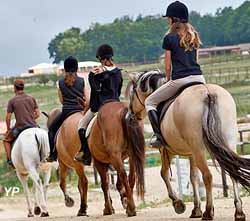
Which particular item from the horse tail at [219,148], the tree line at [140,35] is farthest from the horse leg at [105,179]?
the tree line at [140,35]

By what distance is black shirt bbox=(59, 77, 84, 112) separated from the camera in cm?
1352

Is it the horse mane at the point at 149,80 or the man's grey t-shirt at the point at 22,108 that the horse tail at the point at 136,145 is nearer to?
the horse mane at the point at 149,80

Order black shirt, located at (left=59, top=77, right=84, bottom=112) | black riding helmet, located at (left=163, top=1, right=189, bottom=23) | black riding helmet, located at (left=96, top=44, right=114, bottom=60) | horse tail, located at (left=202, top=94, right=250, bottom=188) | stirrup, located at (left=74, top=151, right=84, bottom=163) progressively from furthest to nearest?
black shirt, located at (left=59, top=77, right=84, bottom=112)
stirrup, located at (left=74, top=151, right=84, bottom=163)
black riding helmet, located at (left=96, top=44, right=114, bottom=60)
black riding helmet, located at (left=163, top=1, right=189, bottom=23)
horse tail, located at (left=202, top=94, right=250, bottom=188)

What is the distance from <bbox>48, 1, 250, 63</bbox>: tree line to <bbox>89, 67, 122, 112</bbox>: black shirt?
114823 millimetres

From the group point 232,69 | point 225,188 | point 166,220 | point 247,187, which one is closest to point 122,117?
point 166,220

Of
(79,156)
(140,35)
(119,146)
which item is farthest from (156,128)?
(140,35)

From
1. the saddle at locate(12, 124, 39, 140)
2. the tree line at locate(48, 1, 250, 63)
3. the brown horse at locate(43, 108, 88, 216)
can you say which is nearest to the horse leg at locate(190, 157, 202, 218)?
the brown horse at locate(43, 108, 88, 216)

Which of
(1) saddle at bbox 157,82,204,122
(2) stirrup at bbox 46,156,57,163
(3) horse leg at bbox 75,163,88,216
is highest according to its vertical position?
(1) saddle at bbox 157,82,204,122

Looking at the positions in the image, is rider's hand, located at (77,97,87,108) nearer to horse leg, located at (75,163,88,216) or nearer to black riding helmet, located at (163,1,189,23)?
horse leg, located at (75,163,88,216)

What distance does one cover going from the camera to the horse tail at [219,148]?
8.69 meters

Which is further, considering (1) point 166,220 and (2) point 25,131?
(2) point 25,131

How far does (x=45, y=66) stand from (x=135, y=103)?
122 metres

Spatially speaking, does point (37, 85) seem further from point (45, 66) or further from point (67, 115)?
point (67, 115)

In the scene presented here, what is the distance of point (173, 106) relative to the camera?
9.49 metres
